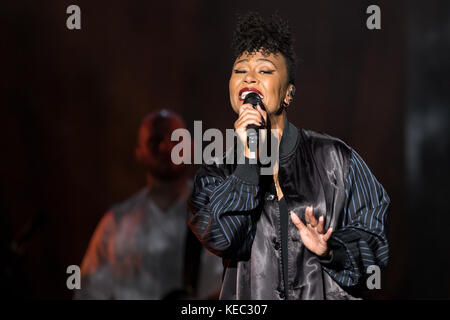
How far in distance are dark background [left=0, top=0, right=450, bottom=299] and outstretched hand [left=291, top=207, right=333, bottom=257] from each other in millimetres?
1709

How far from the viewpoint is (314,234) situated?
1481mm

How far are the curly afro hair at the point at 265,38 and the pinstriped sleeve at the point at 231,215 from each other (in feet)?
1.06

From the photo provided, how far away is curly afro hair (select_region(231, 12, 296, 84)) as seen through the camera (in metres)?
1.61

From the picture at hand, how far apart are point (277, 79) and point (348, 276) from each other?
0.52 meters

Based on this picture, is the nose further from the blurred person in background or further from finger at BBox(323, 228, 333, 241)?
the blurred person in background

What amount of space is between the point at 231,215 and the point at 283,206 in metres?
0.16

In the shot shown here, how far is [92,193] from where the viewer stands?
3.65 metres

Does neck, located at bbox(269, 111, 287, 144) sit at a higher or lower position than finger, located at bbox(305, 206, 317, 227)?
higher

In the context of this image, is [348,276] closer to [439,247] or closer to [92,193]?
[439,247]

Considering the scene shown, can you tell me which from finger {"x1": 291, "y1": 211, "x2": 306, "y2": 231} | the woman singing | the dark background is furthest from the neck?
the dark background

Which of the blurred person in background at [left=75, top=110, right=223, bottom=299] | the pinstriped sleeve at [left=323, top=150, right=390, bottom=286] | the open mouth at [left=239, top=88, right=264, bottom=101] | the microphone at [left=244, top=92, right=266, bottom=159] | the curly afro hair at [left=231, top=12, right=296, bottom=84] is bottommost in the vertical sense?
the blurred person in background at [left=75, top=110, right=223, bottom=299]

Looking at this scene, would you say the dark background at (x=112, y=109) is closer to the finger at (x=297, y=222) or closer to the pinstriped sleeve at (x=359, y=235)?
the pinstriped sleeve at (x=359, y=235)

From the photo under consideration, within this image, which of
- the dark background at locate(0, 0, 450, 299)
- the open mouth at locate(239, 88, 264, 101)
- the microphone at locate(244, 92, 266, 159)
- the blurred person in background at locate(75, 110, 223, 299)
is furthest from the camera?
the dark background at locate(0, 0, 450, 299)
